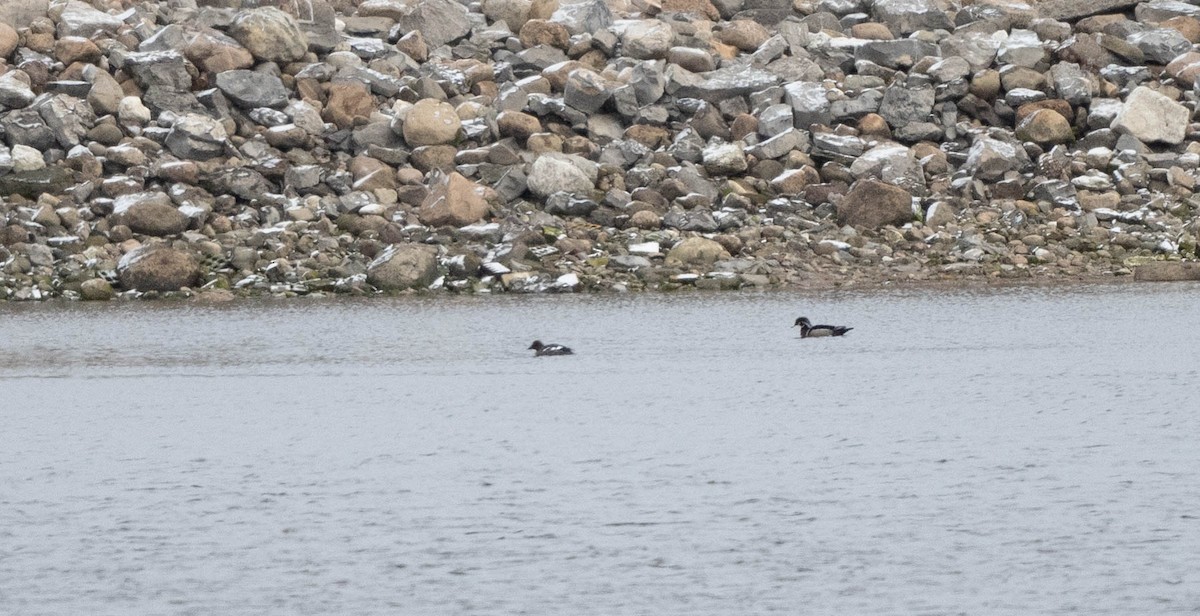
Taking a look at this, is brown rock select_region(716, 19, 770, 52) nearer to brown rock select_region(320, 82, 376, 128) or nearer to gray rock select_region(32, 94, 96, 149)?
brown rock select_region(320, 82, 376, 128)

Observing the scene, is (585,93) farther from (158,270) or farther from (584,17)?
(158,270)

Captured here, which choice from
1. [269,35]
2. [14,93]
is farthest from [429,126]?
[14,93]

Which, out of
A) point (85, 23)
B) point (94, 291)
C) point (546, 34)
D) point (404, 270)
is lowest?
point (94, 291)

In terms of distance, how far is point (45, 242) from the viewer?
4512 centimetres

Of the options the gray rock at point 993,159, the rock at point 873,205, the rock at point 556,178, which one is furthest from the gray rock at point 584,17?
the rock at point 873,205

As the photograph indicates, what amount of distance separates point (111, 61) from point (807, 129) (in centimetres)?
2039

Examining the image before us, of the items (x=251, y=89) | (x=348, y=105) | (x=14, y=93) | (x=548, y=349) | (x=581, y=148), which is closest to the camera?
(x=548, y=349)

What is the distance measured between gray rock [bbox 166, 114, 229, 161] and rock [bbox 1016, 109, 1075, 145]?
22141mm

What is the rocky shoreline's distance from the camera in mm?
44094

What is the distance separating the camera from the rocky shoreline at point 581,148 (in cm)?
4409

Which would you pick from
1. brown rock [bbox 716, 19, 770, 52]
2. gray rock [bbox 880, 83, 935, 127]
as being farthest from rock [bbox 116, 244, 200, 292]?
brown rock [bbox 716, 19, 770, 52]

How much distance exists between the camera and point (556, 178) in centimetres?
4719

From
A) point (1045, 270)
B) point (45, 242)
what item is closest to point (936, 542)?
point (1045, 270)

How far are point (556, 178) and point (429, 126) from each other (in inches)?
175
